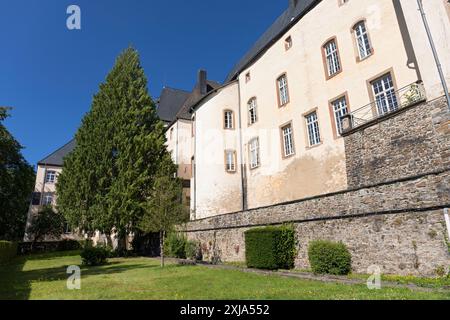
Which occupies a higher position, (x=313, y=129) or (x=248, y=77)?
(x=248, y=77)

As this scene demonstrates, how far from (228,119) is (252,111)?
2.55m

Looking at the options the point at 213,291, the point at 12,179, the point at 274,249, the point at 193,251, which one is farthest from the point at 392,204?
the point at 12,179

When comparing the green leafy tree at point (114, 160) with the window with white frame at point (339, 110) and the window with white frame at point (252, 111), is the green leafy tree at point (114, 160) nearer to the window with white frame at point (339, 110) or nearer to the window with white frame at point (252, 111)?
the window with white frame at point (252, 111)

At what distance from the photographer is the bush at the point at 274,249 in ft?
40.0

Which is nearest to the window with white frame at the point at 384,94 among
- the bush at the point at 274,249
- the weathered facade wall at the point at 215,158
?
the bush at the point at 274,249

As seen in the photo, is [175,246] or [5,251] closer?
[175,246]

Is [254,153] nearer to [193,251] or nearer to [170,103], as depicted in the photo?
[193,251]

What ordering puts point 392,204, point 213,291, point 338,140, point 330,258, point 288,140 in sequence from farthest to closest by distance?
point 288,140, point 338,140, point 330,258, point 392,204, point 213,291

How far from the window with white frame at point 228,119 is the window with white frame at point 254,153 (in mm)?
3273

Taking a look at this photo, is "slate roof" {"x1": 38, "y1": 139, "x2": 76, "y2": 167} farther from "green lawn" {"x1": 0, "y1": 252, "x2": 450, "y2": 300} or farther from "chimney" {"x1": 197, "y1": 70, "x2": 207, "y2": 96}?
"green lawn" {"x1": 0, "y1": 252, "x2": 450, "y2": 300}

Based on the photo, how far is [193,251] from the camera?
19.6m

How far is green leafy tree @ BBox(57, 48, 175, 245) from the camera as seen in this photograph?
22.4 metres

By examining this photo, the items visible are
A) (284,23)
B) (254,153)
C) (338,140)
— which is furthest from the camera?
(284,23)
